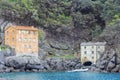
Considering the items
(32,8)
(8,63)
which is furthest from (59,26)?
(8,63)

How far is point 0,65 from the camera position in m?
82.2

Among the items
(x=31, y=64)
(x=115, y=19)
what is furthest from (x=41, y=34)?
(x=115, y=19)

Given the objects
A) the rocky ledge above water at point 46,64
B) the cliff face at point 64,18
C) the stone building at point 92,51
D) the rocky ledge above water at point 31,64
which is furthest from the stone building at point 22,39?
the stone building at point 92,51

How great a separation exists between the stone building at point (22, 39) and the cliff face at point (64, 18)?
3.99 m

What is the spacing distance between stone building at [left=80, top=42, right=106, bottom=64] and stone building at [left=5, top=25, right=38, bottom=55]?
45.1 feet

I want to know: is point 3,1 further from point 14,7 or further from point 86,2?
point 86,2

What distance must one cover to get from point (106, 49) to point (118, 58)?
10.1 metres

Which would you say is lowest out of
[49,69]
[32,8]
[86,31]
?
[49,69]

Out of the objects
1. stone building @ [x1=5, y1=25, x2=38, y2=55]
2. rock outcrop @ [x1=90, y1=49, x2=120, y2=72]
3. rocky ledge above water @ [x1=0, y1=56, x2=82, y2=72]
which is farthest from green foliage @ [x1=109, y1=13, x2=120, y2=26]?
stone building @ [x1=5, y1=25, x2=38, y2=55]

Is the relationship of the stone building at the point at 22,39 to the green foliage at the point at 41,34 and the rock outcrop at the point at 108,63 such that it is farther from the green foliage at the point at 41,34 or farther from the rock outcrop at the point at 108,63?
the rock outcrop at the point at 108,63

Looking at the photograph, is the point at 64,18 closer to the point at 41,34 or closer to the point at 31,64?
the point at 41,34

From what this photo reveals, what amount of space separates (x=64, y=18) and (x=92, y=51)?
16.7m

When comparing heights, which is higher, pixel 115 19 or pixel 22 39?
pixel 115 19

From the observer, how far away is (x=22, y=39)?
315 feet
